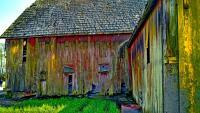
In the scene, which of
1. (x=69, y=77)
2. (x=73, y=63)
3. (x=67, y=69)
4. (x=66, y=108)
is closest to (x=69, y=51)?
(x=73, y=63)

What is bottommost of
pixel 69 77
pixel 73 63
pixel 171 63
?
pixel 69 77

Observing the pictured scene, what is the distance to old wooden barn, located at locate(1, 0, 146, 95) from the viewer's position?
24375mm

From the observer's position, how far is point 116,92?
24.2 metres

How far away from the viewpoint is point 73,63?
2475cm

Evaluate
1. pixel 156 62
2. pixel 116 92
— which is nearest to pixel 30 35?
pixel 116 92

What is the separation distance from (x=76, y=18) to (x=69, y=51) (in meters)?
2.85

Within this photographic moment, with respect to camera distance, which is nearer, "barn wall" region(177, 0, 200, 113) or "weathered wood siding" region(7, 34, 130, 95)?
"barn wall" region(177, 0, 200, 113)

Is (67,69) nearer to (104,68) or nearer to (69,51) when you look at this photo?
(69,51)

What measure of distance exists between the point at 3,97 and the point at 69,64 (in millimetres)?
5743

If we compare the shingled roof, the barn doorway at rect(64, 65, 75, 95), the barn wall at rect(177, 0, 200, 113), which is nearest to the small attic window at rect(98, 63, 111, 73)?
the barn doorway at rect(64, 65, 75, 95)

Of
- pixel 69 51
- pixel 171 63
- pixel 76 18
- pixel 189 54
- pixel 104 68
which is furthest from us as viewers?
pixel 76 18

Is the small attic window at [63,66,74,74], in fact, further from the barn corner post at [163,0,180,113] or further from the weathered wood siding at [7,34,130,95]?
the barn corner post at [163,0,180,113]

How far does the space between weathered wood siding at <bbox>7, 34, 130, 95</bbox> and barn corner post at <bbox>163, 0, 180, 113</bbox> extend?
16512 mm

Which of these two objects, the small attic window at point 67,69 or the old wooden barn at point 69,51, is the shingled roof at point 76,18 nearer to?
the old wooden barn at point 69,51
